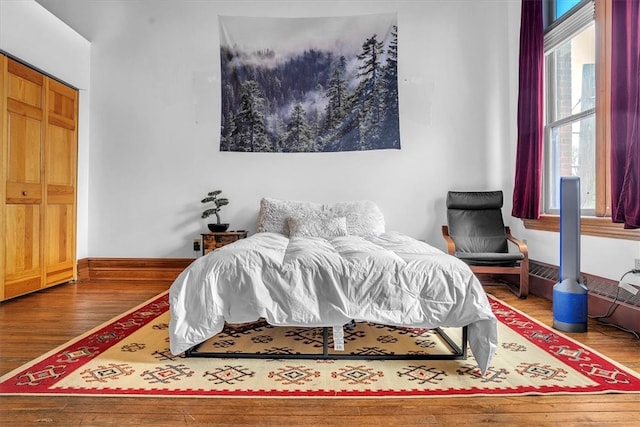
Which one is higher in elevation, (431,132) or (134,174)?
(431,132)

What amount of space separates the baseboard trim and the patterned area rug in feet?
6.13

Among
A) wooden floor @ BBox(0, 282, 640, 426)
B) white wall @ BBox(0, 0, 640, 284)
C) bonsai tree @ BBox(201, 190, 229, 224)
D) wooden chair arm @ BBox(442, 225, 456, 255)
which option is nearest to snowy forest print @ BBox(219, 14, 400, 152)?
white wall @ BBox(0, 0, 640, 284)

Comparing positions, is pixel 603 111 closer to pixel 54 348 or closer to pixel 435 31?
pixel 435 31

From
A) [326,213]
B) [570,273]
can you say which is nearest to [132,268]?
[326,213]

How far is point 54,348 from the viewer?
2285mm

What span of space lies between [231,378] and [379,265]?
2.87 ft

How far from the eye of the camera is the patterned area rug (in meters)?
1.77

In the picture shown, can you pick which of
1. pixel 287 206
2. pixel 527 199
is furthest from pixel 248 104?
pixel 527 199

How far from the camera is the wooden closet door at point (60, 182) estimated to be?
393 centimetres

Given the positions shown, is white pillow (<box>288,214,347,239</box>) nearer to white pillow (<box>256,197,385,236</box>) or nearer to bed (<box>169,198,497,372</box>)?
white pillow (<box>256,197,385,236</box>)

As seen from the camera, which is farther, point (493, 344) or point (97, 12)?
point (97, 12)

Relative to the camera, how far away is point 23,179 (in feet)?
11.8

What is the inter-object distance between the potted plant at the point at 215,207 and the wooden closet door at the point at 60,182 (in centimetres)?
134

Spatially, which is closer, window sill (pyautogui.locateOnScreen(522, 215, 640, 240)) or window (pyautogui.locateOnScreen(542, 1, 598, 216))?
window sill (pyautogui.locateOnScreen(522, 215, 640, 240))
